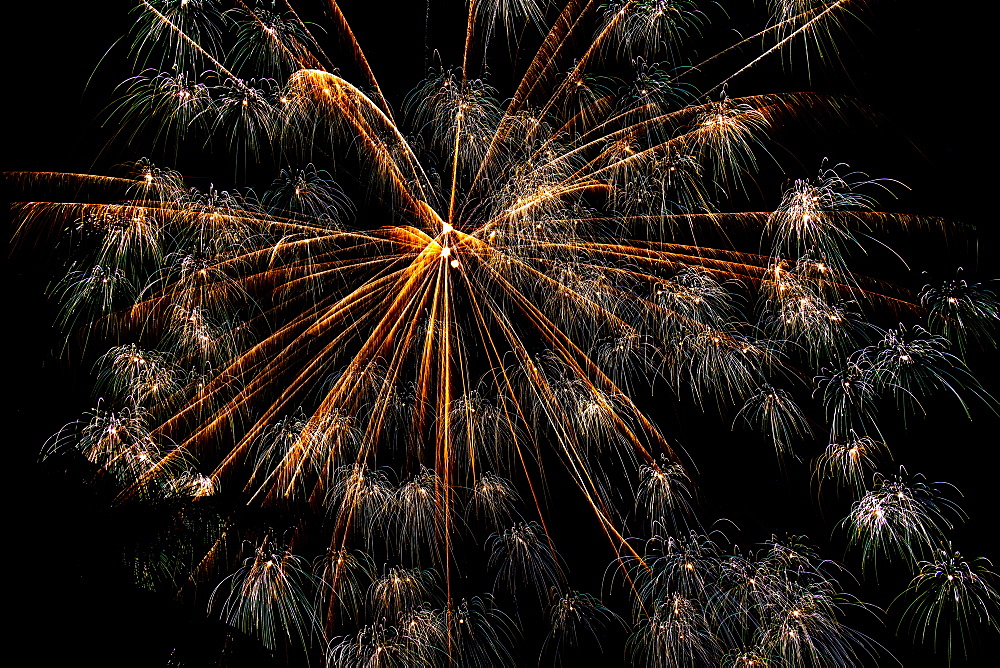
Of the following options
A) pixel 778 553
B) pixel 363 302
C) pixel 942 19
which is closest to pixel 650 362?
pixel 778 553

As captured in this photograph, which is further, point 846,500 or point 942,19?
point 846,500

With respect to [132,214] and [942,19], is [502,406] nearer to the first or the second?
[132,214]

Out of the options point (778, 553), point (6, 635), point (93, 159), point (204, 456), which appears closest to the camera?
point (6, 635)

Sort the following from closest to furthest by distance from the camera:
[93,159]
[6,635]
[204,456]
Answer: [6,635], [93,159], [204,456]

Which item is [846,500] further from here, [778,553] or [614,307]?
[614,307]

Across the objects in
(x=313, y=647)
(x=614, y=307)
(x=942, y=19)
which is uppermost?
(x=942, y=19)

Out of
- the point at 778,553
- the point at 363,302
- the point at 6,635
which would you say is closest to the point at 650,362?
the point at 778,553

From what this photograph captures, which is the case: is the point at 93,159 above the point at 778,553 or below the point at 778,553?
above
